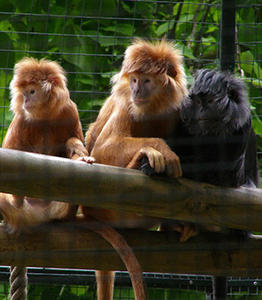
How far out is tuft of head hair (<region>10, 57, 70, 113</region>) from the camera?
7.86ft

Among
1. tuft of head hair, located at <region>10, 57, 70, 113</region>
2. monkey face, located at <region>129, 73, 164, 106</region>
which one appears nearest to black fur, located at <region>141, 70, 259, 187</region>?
monkey face, located at <region>129, 73, 164, 106</region>

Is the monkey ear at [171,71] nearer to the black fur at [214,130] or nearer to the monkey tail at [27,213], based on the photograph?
the black fur at [214,130]

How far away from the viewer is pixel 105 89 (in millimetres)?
3555

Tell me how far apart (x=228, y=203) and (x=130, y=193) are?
1.03ft

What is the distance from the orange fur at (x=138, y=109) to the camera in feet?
6.82

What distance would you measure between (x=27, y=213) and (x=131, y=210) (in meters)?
0.42

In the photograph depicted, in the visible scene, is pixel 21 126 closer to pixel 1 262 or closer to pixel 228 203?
pixel 1 262

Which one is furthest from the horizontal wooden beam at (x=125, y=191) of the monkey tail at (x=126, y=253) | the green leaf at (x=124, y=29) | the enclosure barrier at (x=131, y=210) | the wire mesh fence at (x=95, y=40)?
the green leaf at (x=124, y=29)

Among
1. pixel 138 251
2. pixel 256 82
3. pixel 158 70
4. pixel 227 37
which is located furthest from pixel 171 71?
pixel 256 82

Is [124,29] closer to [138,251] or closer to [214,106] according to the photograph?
[214,106]

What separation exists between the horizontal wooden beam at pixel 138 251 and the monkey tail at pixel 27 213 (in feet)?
0.11

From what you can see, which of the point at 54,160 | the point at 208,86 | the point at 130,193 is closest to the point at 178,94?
the point at 208,86

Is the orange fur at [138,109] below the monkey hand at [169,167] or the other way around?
the other way around

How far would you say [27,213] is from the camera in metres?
2.02
